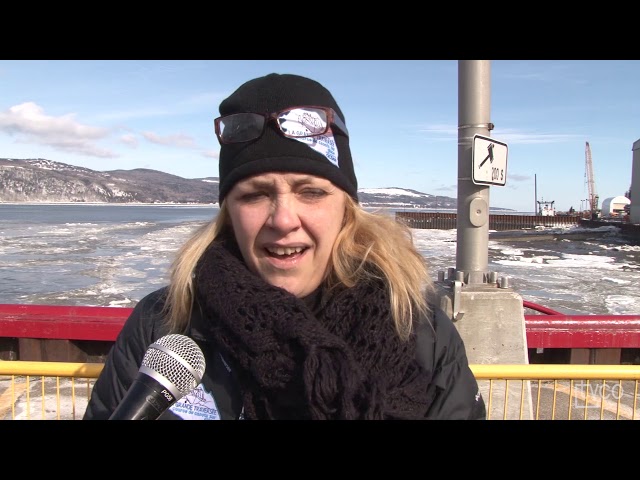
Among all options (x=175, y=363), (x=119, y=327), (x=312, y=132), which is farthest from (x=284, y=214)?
(x=119, y=327)

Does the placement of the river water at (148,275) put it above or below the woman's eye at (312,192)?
below

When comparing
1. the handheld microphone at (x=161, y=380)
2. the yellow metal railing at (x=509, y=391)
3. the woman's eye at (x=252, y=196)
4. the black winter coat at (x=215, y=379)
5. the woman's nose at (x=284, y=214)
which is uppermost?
the woman's eye at (x=252, y=196)

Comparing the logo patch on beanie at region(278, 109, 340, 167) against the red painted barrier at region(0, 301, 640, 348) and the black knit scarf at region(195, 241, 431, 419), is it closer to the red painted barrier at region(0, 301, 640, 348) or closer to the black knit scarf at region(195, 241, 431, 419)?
the black knit scarf at region(195, 241, 431, 419)

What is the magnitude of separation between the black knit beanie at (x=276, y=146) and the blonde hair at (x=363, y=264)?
19 cm

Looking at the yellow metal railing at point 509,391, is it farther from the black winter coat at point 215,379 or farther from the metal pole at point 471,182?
the metal pole at point 471,182

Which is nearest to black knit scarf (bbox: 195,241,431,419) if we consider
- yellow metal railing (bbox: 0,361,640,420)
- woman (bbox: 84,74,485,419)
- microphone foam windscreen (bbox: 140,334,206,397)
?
woman (bbox: 84,74,485,419)

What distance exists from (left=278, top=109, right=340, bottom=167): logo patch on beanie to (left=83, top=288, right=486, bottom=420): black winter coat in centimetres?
73

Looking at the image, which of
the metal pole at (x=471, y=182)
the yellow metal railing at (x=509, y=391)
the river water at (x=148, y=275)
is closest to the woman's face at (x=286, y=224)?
the yellow metal railing at (x=509, y=391)

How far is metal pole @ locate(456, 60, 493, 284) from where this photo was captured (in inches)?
139

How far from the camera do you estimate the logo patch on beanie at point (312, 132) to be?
65.6 inches

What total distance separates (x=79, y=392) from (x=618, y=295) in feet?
Answer: 38.1

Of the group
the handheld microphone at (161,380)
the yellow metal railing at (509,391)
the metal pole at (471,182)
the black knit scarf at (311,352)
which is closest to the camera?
the handheld microphone at (161,380)
